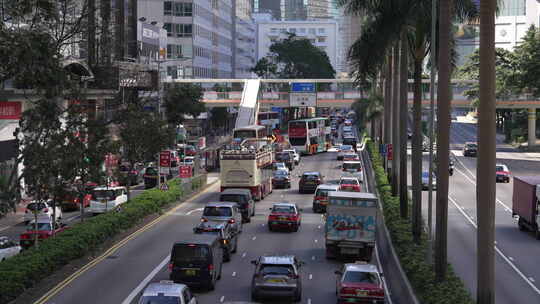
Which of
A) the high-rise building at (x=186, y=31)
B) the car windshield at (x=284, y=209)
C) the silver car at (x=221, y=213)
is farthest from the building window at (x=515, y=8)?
the silver car at (x=221, y=213)

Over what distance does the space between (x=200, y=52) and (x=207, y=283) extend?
334 feet

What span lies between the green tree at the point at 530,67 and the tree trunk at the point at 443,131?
71673 mm

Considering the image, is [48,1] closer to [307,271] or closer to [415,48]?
[307,271]

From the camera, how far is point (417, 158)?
118 ft

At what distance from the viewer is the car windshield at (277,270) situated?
1042 inches

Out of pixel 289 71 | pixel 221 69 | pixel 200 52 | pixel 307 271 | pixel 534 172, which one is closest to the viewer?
pixel 307 271

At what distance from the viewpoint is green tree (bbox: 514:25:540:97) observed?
311 feet

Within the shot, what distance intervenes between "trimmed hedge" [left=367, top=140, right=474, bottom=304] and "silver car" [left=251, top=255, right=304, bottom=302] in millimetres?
3641

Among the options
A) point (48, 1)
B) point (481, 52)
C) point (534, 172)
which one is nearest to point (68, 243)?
point (48, 1)

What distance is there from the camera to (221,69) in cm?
14900

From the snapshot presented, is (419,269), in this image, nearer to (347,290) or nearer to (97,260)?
(347,290)

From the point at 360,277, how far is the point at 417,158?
37.1 ft

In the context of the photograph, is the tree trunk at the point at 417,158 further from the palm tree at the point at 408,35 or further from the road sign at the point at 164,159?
the road sign at the point at 164,159

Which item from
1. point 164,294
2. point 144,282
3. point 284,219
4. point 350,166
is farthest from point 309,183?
point 164,294
